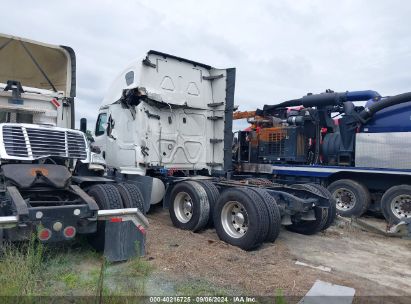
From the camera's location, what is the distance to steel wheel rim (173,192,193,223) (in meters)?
7.75

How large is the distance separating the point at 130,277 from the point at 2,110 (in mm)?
3889

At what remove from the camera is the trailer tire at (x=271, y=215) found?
6273mm

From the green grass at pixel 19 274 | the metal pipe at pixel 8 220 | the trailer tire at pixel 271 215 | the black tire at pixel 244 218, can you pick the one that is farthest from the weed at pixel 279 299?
the metal pipe at pixel 8 220

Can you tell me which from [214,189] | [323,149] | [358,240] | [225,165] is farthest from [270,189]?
[323,149]

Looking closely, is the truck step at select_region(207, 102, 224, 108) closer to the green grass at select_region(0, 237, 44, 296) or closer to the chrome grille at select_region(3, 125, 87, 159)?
the chrome grille at select_region(3, 125, 87, 159)

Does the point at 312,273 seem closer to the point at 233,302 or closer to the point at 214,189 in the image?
the point at 233,302

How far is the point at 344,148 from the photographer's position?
10.8 metres

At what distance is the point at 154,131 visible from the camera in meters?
9.05

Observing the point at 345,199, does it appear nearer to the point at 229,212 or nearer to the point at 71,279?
the point at 229,212

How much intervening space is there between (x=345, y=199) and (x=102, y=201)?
714 cm

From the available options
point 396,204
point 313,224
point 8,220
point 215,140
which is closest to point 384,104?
point 396,204

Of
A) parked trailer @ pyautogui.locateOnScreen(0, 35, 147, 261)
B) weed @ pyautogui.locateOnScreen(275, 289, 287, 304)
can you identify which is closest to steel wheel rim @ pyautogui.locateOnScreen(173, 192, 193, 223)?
parked trailer @ pyautogui.locateOnScreen(0, 35, 147, 261)


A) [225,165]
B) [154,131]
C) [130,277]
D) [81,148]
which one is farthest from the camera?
[225,165]

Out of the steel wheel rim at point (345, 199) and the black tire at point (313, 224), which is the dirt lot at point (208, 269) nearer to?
the black tire at point (313, 224)
